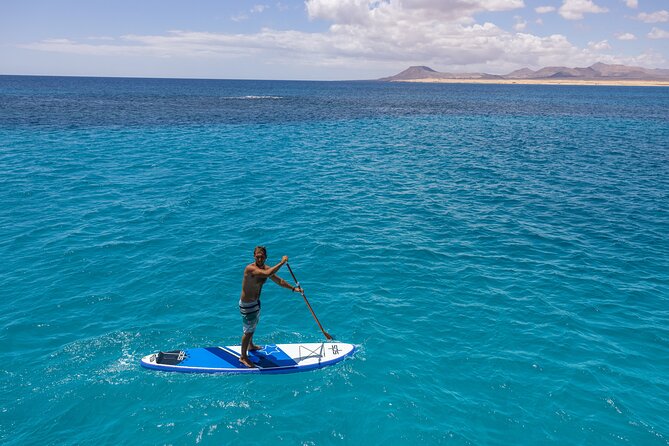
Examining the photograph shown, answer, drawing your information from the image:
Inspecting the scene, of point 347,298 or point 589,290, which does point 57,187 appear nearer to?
point 347,298

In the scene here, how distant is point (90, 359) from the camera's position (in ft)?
45.7

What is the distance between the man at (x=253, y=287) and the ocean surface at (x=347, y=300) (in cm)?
129

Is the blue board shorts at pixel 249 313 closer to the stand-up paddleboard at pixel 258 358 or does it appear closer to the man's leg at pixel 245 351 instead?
the man's leg at pixel 245 351

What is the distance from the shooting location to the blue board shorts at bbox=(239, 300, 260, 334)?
13185 mm

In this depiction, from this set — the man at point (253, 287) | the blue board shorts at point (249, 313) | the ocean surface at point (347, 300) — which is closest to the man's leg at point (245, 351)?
the man at point (253, 287)

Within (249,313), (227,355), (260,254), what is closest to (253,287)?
(249,313)

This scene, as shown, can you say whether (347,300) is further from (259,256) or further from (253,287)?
(259,256)

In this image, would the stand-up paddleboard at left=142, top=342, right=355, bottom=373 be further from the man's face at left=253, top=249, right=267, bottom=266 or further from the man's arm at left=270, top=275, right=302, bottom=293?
the man's face at left=253, top=249, right=267, bottom=266

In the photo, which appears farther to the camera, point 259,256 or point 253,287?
point 253,287

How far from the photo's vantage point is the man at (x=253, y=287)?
41.5 ft

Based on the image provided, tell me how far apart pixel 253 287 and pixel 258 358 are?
2.92 metres

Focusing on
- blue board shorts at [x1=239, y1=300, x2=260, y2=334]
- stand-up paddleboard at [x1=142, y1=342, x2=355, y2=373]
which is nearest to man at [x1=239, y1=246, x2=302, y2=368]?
blue board shorts at [x1=239, y1=300, x2=260, y2=334]

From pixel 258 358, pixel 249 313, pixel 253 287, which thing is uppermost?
pixel 253 287

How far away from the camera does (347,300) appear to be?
1803cm
